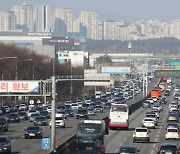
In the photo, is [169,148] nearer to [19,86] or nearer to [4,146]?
[4,146]

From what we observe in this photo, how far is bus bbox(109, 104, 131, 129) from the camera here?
237 ft

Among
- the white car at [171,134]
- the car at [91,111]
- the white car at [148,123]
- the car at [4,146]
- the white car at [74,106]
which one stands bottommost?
the white car at [74,106]

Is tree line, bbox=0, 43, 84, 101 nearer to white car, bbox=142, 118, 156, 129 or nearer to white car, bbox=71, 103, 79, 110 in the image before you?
white car, bbox=71, 103, 79, 110

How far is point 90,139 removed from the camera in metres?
47.2

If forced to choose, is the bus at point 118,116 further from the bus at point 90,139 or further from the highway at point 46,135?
the bus at point 90,139

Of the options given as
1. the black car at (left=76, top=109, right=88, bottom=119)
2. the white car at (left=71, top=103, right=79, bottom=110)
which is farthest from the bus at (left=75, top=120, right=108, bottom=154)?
the white car at (left=71, top=103, right=79, bottom=110)

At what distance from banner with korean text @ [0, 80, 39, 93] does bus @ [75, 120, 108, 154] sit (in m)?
8.70

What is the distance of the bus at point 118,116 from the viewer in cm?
7231

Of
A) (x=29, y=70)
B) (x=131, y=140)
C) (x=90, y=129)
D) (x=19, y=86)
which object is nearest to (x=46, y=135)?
(x=131, y=140)

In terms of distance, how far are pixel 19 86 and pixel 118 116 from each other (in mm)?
17875

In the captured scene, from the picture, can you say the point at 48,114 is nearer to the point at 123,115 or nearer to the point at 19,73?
the point at 123,115

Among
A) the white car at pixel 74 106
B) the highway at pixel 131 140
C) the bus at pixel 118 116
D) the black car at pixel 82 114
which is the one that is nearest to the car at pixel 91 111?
the black car at pixel 82 114

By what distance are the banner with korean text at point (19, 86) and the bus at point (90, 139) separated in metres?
8.70

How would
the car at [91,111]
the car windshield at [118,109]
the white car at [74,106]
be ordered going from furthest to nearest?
the white car at [74,106] → the car at [91,111] → the car windshield at [118,109]
